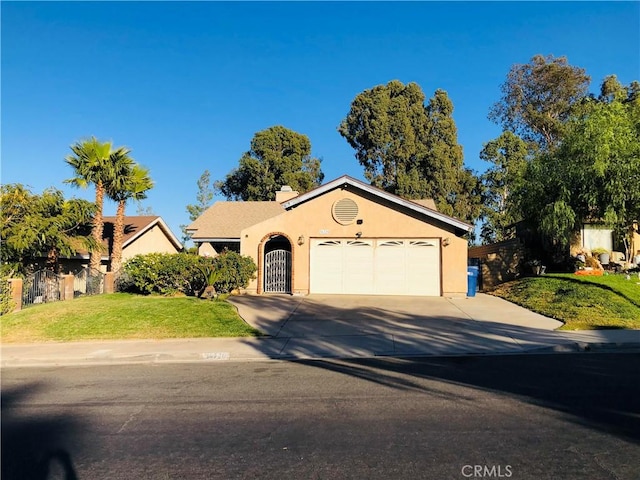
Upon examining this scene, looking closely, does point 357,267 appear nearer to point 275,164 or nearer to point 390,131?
point 390,131

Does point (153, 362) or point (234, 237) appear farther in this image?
point (234, 237)

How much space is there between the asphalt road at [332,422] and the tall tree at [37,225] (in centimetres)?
1056

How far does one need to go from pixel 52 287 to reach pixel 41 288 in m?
0.50

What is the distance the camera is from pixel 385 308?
619 inches

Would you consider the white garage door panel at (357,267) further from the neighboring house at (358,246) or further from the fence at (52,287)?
the fence at (52,287)

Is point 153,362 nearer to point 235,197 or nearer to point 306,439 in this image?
point 306,439

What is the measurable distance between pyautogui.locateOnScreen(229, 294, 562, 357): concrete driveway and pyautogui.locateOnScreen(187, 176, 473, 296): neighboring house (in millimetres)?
1385

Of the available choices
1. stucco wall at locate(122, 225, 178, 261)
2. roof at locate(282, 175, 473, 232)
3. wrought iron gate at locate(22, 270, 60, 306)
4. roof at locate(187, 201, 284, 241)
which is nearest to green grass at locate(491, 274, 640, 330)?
roof at locate(282, 175, 473, 232)

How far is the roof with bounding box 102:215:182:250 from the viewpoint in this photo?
2595 cm

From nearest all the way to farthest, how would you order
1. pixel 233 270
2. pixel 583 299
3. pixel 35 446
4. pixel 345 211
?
pixel 35 446
pixel 583 299
pixel 233 270
pixel 345 211

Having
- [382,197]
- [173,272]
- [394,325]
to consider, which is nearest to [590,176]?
[382,197]

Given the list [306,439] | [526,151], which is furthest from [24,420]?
[526,151]

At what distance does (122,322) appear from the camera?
12.4 meters

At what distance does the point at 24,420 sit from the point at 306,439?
140 inches
